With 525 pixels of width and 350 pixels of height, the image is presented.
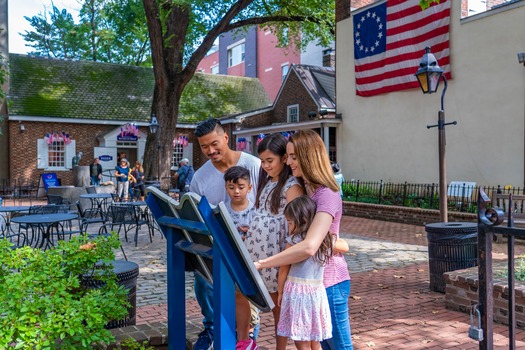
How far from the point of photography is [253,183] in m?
3.32

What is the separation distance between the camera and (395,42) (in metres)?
17.1

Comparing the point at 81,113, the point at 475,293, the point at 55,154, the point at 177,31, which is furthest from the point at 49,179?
the point at 475,293

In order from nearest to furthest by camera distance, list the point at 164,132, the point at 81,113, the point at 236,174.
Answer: the point at 236,174 → the point at 164,132 → the point at 81,113

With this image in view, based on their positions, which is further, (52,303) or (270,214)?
(270,214)

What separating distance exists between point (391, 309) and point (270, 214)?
3127 millimetres

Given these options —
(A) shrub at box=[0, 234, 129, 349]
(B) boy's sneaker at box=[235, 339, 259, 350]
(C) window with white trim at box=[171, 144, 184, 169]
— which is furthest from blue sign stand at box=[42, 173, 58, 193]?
(B) boy's sneaker at box=[235, 339, 259, 350]

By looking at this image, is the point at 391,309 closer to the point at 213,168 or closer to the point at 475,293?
the point at 475,293

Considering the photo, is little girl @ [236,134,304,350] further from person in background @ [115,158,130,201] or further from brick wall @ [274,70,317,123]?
brick wall @ [274,70,317,123]

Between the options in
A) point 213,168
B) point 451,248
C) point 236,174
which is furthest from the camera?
point 451,248

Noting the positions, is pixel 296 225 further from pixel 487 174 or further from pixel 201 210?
pixel 487 174

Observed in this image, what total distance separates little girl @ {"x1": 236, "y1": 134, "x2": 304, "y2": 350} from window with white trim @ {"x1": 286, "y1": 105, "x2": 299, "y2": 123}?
2264 centimetres

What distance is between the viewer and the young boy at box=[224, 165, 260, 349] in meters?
3.03

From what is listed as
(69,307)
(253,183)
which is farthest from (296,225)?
(69,307)

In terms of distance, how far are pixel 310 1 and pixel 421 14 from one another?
23.8 ft
